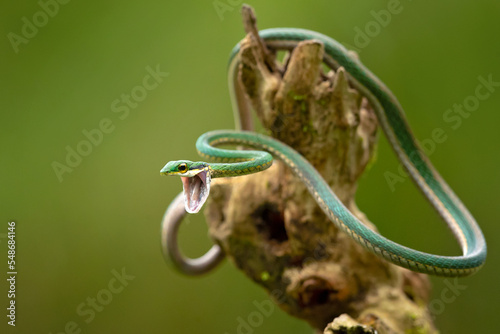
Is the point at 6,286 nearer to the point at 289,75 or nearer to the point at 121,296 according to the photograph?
the point at 121,296

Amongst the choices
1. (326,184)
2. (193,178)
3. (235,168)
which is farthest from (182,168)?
(326,184)

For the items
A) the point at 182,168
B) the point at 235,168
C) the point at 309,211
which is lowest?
the point at 309,211

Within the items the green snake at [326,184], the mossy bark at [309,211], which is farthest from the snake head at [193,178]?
the mossy bark at [309,211]

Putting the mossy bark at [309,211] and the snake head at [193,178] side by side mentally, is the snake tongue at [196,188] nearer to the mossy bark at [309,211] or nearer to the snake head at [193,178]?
the snake head at [193,178]

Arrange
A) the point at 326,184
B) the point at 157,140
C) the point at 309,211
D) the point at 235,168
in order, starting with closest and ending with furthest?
the point at 235,168 → the point at 326,184 → the point at 309,211 → the point at 157,140

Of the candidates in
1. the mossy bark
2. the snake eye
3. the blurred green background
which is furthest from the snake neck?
the blurred green background

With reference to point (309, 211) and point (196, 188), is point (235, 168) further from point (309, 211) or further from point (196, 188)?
point (309, 211)

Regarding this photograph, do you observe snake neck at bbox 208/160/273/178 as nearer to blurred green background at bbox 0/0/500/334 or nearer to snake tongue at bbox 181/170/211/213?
snake tongue at bbox 181/170/211/213

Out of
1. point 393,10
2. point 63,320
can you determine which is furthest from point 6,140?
point 393,10
